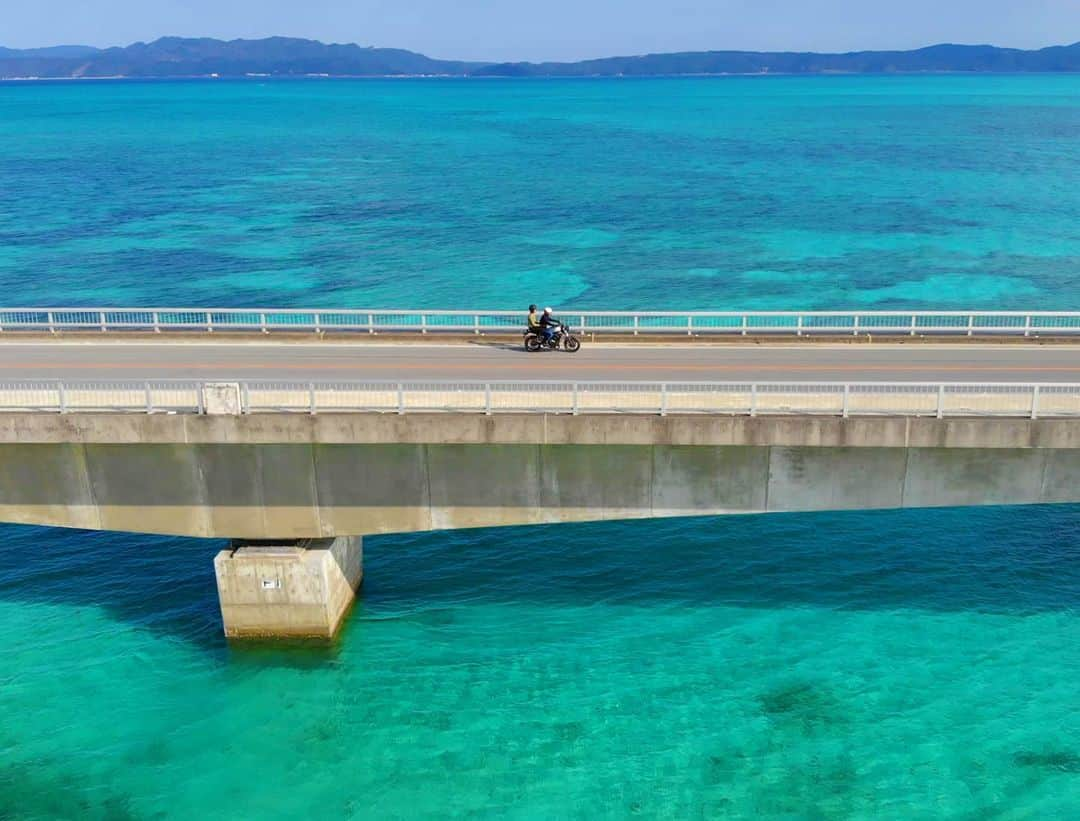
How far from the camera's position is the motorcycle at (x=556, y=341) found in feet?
110

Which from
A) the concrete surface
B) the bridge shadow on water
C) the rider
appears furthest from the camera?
the rider

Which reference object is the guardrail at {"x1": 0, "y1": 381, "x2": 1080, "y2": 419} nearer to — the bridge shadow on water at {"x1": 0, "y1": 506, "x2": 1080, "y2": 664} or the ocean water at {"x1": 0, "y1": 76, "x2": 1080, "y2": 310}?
the bridge shadow on water at {"x1": 0, "y1": 506, "x2": 1080, "y2": 664}

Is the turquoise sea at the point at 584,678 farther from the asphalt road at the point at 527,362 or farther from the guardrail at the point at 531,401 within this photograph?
the guardrail at the point at 531,401

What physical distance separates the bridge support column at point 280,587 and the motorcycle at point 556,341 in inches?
386

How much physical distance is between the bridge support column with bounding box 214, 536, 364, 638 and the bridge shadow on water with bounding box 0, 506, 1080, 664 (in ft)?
2.57

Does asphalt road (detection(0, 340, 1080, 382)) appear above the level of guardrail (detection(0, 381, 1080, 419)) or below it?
below

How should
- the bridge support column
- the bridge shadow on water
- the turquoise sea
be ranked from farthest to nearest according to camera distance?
the bridge shadow on water, the bridge support column, the turquoise sea

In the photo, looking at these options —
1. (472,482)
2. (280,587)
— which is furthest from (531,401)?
(280,587)

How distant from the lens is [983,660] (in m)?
27.0

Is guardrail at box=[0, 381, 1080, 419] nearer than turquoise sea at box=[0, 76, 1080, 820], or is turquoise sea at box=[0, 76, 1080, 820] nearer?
turquoise sea at box=[0, 76, 1080, 820]

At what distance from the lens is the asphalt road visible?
30.3m

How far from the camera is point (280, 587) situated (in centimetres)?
2711

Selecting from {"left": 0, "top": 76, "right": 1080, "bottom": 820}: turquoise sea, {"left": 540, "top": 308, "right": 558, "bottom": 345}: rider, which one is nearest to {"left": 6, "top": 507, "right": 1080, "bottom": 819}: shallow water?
{"left": 0, "top": 76, "right": 1080, "bottom": 820}: turquoise sea

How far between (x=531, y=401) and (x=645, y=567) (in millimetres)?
9712
